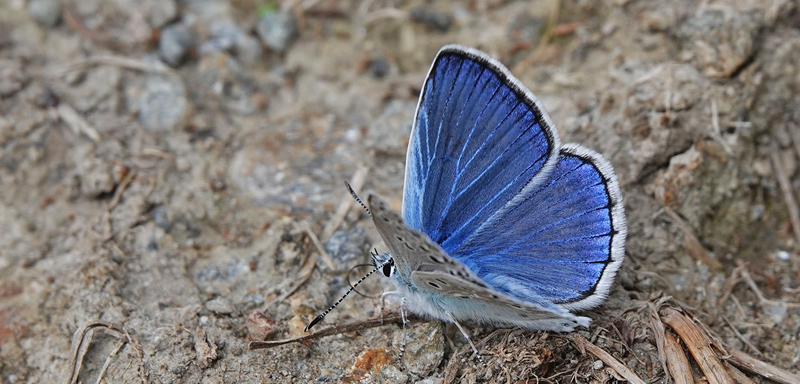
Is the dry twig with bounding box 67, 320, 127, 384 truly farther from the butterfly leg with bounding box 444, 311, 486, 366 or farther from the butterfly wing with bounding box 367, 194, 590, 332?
the butterfly leg with bounding box 444, 311, 486, 366

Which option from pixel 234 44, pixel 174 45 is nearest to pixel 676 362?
pixel 234 44

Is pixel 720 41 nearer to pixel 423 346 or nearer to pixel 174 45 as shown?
pixel 423 346

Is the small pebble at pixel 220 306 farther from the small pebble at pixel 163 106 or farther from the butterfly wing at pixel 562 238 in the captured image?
the small pebble at pixel 163 106

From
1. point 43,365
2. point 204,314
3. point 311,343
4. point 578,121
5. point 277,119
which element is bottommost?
point 43,365

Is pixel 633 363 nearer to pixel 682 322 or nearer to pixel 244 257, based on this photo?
pixel 682 322

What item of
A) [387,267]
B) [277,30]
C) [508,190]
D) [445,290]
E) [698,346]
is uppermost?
[508,190]

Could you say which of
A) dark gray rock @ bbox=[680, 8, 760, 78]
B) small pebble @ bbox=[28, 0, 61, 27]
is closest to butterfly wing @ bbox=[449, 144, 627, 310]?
dark gray rock @ bbox=[680, 8, 760, 78]

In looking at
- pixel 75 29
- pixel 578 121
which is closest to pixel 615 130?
pixel 578 121
